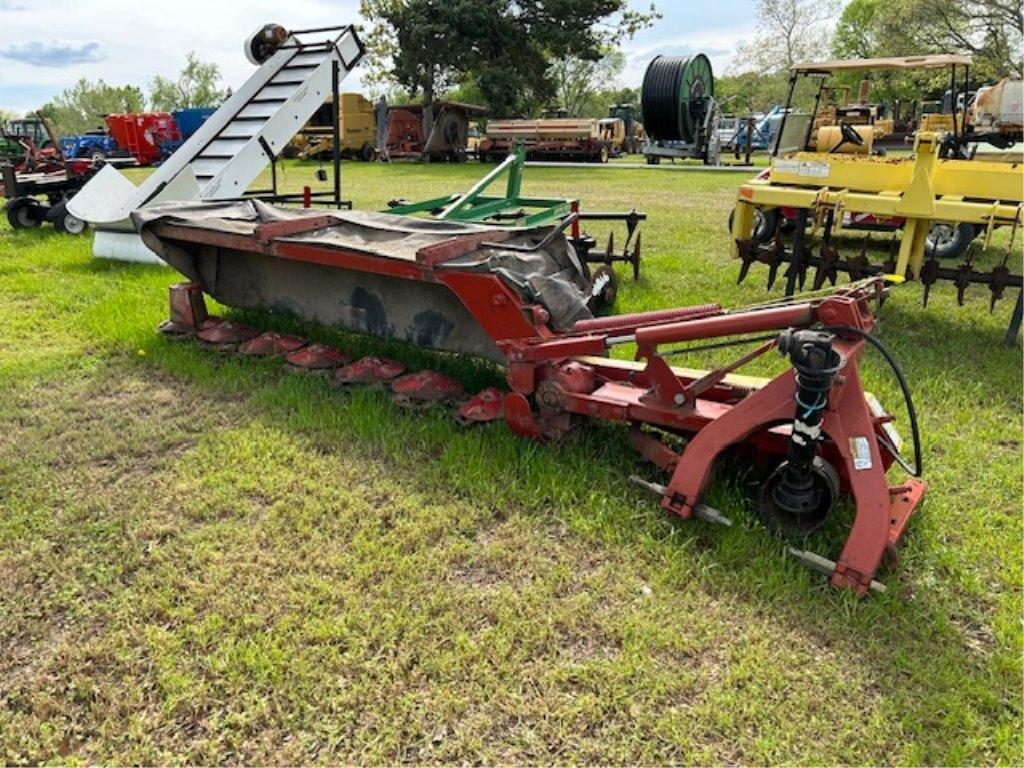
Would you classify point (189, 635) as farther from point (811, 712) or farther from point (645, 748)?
point (811, 712)

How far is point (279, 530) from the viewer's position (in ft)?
9.31

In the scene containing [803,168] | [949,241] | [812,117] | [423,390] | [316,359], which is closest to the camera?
[423,390]

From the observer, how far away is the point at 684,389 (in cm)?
303

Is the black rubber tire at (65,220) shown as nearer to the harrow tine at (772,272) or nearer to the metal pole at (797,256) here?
the harrow tine at (772,272)

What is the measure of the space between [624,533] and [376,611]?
3.24ft

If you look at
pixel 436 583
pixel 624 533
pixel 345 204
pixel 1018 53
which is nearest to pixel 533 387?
pixel 624 533

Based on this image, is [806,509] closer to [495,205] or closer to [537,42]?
[495,205]

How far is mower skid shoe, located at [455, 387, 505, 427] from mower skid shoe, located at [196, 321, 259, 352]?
188 centimetres

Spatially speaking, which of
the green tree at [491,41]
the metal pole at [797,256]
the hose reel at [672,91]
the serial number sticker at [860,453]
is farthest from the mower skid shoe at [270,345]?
the green tree at [491,41]

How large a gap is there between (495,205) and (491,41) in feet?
83.2

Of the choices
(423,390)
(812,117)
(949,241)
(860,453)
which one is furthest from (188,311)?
(949,241)

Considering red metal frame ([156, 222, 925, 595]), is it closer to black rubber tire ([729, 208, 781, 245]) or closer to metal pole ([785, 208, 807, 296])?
metal pole ([785, 208, 807, 296])

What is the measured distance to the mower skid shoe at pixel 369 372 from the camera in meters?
4.06

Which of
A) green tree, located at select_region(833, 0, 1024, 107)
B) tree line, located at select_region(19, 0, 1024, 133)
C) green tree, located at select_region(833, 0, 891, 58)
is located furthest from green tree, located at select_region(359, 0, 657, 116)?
green tree, located at select_region(833, 0, 891, 58)
